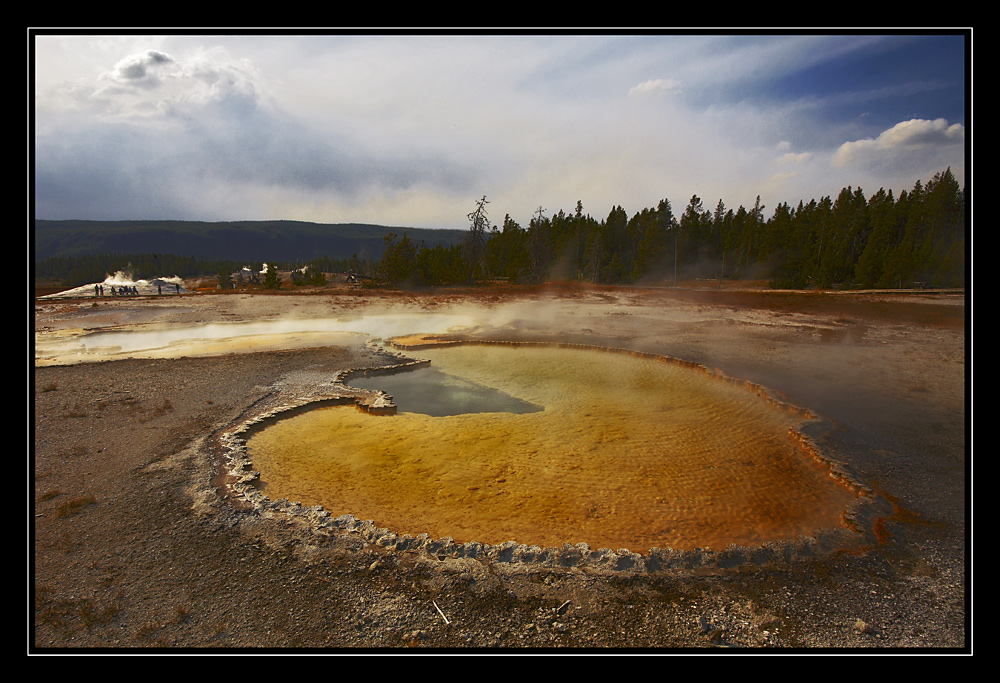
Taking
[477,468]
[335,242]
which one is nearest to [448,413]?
[477,468]

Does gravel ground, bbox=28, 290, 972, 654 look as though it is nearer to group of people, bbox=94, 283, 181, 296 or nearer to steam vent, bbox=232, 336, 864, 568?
steam vent, bbox=232, 336, 864, 568

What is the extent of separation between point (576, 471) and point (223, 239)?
177257 mm

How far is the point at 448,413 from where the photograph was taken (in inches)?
390

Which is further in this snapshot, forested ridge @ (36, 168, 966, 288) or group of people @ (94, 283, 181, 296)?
group of people @ (94, 283, 181, 296)

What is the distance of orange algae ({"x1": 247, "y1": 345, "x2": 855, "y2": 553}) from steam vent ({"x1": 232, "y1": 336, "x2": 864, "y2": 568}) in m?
0.03

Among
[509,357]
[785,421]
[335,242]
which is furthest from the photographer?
[335,242]

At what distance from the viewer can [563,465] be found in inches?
287

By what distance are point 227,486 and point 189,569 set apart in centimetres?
194

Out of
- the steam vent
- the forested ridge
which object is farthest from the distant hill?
the steam vent

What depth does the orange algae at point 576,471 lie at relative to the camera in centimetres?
561

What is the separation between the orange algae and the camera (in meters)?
5.61

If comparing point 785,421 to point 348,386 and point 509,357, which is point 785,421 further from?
point 348,386

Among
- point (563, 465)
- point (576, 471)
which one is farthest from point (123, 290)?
point (576, 471)

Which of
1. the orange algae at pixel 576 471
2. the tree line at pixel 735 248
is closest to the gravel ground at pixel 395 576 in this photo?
the orange algae at pixel 576 471
